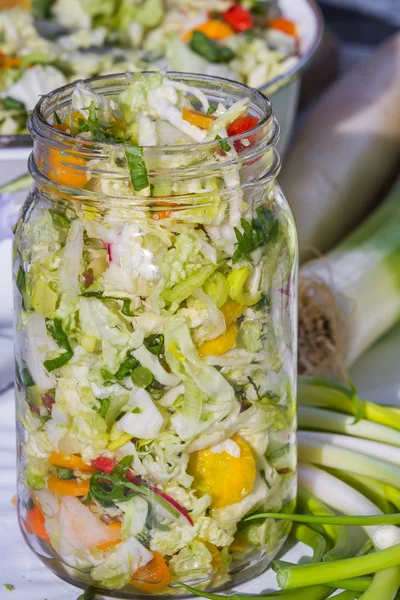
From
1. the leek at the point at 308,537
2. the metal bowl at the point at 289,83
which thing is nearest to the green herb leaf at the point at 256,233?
the leek at the point at 308,537

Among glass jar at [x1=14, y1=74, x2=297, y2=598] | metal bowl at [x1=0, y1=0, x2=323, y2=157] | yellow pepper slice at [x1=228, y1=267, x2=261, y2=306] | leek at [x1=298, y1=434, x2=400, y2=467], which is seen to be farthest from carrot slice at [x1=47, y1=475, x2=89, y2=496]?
metal bowl at [x1=0, y1=0, x2=323, y2=157]

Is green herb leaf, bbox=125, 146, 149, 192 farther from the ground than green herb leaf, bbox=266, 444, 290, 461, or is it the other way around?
green herb leaf, bbox=125, 146, 149, 192

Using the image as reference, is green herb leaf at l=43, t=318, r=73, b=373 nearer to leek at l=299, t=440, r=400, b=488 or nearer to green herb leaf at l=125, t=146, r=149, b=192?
green herb leaf at l=125, t=146, r=149, b=192

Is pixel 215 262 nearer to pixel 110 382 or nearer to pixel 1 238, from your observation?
pixel 110 382

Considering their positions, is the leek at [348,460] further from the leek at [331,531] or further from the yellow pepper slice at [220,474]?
the yellow pepper slice at [220,474]

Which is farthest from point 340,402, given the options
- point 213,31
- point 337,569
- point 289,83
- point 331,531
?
point 213,31

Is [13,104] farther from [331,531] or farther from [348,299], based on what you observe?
[331,531]
